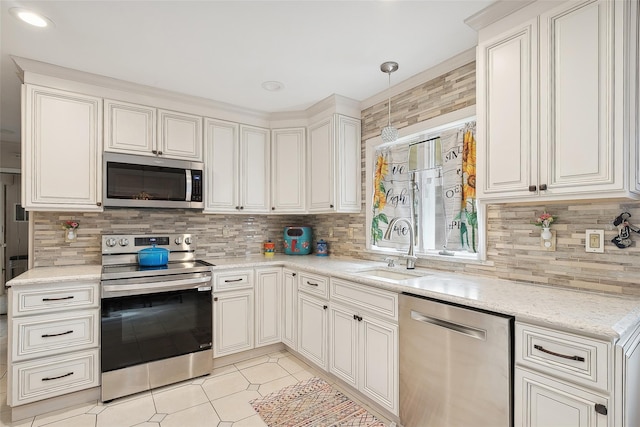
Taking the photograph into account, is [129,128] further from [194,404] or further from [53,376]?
[194,404]

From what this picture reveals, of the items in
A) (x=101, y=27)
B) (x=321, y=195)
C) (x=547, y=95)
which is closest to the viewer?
(x=547, y=95)

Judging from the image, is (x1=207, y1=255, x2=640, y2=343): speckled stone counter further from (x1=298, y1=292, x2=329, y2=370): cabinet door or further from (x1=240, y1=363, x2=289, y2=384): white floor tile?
(x1=240, y1=363, x2=289, y2=384): white floor tile

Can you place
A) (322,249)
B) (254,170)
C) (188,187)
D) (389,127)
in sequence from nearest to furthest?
(389,127) < (188,187) < (254,170) < (322,249)

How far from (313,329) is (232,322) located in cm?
73

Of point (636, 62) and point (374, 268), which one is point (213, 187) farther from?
point (636, 62)

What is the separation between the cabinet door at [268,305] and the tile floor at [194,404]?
0.92 ft

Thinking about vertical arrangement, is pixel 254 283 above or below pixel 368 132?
below

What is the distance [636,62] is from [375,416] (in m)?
2.34

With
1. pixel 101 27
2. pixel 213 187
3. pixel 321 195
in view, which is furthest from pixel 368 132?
pixel 101 27

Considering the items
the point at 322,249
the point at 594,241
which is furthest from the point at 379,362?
the point at 322,249

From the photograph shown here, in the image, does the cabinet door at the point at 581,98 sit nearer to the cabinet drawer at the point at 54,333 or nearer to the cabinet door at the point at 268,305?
the cabinet door at the point at 268,305

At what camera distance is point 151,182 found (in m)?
2.79

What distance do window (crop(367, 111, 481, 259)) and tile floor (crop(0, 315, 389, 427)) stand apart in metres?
1.28

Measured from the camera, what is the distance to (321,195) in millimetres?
3195
